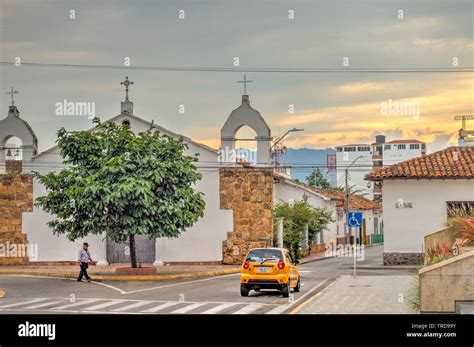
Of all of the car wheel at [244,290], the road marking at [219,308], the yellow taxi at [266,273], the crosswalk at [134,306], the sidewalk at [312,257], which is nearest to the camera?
the road marking at [219,308]

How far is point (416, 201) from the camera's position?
4022 centimetres

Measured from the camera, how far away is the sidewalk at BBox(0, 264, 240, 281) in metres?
33.7

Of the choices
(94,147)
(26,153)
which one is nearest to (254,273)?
(94,147)

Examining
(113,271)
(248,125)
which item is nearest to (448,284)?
(113,271)

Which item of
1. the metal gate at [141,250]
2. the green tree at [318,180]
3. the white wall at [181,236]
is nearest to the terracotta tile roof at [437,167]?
the white wall at [181,236]

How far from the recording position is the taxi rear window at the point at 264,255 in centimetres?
2453

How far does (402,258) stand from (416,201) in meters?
2.86

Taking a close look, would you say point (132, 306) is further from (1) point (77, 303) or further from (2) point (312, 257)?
(2) point (312, 257)

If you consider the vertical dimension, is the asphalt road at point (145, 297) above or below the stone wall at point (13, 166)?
below

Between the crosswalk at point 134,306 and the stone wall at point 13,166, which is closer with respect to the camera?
the crosswalk at point 134,306

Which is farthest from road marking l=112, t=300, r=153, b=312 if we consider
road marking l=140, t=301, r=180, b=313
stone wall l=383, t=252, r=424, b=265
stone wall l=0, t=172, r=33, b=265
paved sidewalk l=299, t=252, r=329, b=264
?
paved sidewalk l=299, t=252, r=329, b=264

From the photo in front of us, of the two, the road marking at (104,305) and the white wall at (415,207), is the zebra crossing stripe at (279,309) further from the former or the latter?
the white wall at (415,207)
